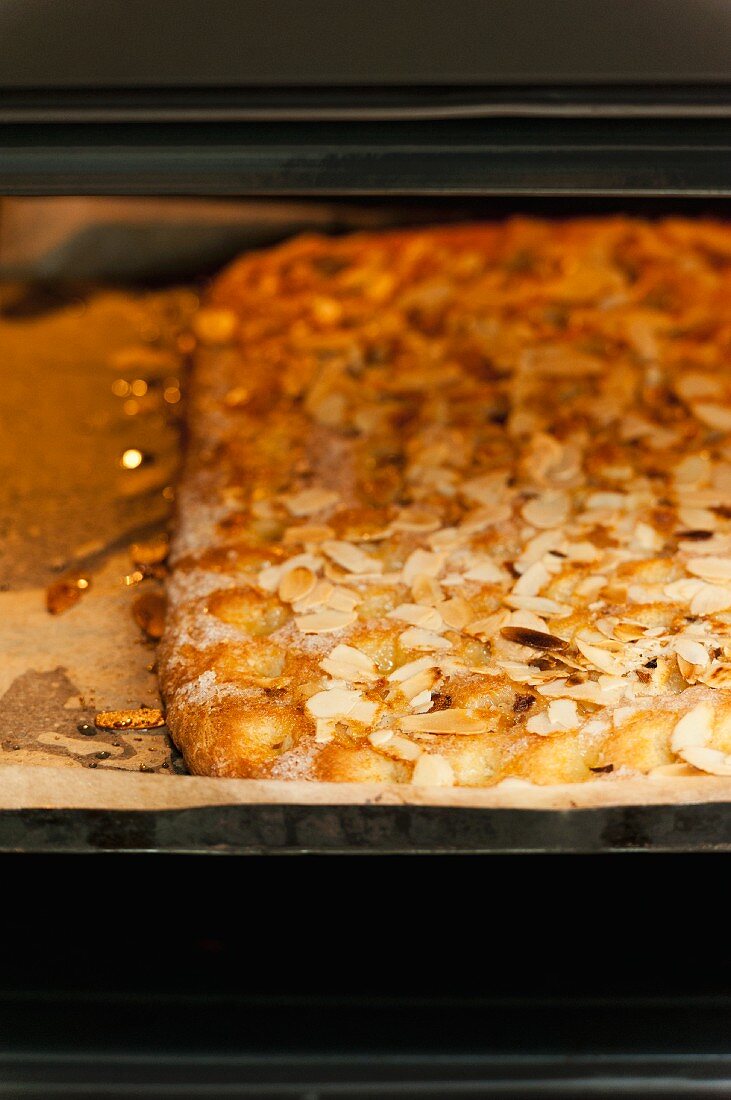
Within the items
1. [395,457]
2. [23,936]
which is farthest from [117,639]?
[395,457]

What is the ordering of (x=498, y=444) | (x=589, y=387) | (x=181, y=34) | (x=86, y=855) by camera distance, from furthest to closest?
1. (x=589, y=387)
2. (x=498, y=444)
3. (x=86, y=855)
4. (x=181, y=34)

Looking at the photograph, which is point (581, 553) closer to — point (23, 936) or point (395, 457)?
point (395, 457)

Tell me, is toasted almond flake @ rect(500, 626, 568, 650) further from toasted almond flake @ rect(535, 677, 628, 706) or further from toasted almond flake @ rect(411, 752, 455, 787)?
toasted almond flake @ rect(411, 752, 455, 787)

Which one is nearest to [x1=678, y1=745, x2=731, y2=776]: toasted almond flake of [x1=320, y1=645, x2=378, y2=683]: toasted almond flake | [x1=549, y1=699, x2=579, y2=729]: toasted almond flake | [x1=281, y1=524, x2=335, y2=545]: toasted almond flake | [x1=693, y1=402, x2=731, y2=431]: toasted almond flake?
[x1=549, y1=699, x2=579, y2=729]: toasted almond flake

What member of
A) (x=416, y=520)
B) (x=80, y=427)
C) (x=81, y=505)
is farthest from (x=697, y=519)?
(x=80, y=427)

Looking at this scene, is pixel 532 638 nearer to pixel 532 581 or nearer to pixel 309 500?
pixel 532 581

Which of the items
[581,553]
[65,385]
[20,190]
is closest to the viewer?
[20,190]

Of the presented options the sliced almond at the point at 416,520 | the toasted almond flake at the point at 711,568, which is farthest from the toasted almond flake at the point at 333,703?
the toasted almond flake at the point at 711,568
